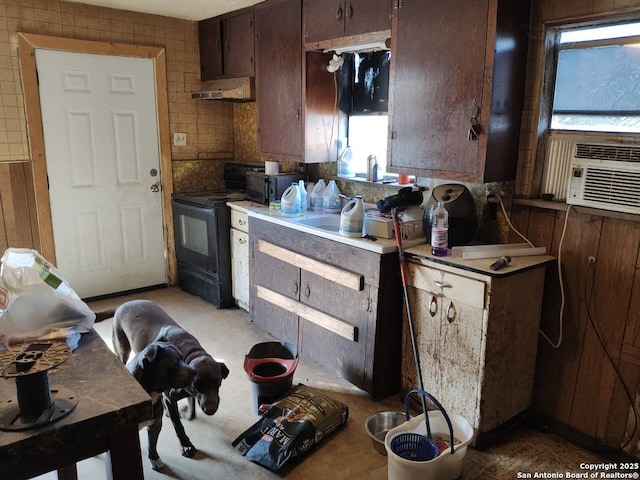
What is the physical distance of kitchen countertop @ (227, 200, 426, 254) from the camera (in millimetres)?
2449

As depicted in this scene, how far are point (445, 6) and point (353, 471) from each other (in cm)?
216

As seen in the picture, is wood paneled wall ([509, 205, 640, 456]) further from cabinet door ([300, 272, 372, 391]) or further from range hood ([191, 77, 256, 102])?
range hood ([191, 77, 256, 102])

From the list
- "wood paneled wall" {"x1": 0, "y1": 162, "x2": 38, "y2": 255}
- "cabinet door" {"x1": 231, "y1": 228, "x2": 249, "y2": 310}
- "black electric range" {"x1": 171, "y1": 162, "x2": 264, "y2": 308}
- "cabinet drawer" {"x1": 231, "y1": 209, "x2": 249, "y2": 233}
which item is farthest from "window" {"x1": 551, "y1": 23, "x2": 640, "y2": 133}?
A: "wood paneled wall" {"x1": 0, "y1": 162, "x2": 38, "y2": 255}

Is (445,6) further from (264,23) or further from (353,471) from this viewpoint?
(353,471)

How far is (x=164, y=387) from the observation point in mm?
1841

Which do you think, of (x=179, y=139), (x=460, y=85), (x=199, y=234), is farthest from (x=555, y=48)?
(x=179, y=139)

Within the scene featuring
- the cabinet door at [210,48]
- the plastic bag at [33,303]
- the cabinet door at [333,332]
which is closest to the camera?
the plastic bag at [33,303]

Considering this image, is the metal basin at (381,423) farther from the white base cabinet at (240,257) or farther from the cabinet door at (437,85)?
the white base cabinet at (240,257)

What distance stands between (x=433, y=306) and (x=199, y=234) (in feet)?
7.40

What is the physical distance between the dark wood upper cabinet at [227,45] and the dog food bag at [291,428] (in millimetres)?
2534

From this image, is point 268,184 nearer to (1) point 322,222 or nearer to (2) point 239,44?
(1) point 322,222

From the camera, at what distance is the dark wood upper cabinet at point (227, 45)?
376 centimetres

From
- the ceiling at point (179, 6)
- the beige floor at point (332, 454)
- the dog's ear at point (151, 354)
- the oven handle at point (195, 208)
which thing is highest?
the ceiling at point (179, 6)

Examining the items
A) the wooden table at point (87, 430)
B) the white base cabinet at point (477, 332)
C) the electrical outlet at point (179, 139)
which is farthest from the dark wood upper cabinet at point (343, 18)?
the wooden table at point (87, 430)
